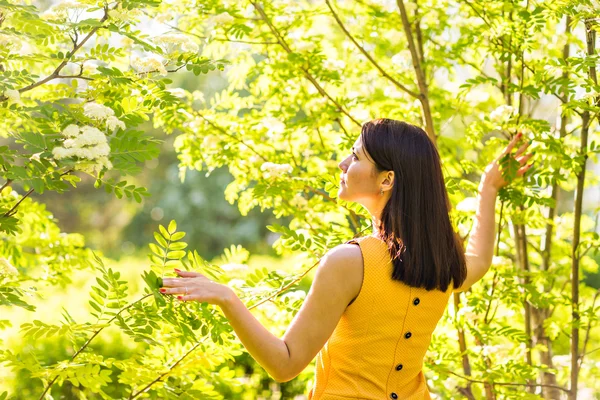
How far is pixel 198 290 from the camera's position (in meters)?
1.62

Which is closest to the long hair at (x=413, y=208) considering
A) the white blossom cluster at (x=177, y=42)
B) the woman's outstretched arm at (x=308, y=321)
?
the woman's outstretched arm at (x=308, y=321)

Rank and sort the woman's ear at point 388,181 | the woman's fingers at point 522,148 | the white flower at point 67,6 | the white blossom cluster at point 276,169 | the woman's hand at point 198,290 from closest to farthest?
the woman's hand at point 198,290 → the woman's ear at point 388,181 → the white flower at point 67,6 → the woman's fingers at point 522,148 → the white blossom cluster at point 276,169

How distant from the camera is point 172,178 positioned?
19922mm

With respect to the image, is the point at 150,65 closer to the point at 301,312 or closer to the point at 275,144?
the point at 301,312

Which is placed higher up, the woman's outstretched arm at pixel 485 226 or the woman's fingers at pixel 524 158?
the woman's fingers at pixel 524 158

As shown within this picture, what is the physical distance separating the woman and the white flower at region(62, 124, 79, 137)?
46 centimetres

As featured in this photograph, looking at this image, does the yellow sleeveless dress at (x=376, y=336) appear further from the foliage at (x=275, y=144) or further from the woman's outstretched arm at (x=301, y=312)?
the foliage at (x=275, y=144)

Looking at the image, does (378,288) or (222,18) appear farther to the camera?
(222,18)

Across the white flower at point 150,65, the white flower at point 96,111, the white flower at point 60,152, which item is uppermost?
the white flower at point 150,65

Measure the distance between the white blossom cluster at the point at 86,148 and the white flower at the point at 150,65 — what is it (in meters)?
0.32

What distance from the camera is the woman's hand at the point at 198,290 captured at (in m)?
1.62

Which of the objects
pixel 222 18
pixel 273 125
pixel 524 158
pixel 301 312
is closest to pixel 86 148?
pixel 301 312

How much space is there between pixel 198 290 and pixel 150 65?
76cm

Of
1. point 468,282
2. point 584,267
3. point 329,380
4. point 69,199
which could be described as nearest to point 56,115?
point 329,380
